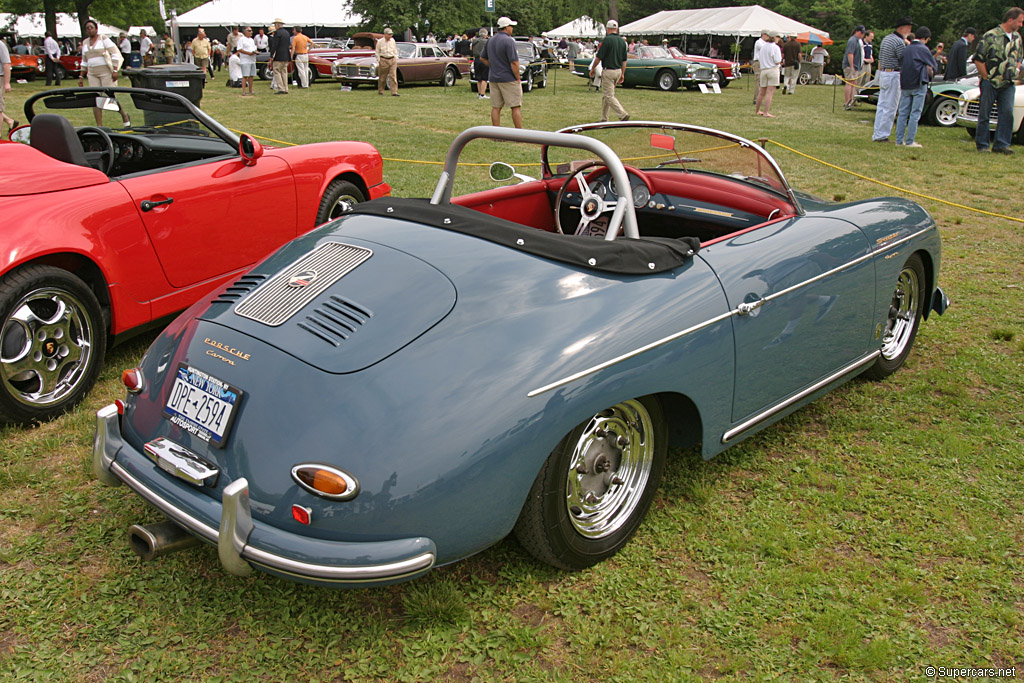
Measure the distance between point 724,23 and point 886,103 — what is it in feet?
77.6

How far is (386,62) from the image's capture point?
21047 mm

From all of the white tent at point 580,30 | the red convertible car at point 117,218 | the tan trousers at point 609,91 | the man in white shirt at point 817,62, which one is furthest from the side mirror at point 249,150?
the white tent at point 580,30

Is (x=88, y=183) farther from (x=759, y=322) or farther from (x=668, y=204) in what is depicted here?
(x=759, y=322)

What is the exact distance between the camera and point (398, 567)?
7.30 feet

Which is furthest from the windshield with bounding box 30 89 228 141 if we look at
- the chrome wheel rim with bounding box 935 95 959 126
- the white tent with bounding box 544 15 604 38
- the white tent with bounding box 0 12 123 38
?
the white tent with bounding box 544 15 604 38

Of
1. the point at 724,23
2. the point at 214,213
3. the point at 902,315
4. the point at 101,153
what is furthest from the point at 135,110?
the point at 724,23

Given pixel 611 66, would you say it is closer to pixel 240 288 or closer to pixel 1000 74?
pixel 1000 74

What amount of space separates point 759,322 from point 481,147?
8.83 metres

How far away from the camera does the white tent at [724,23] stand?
33.0m

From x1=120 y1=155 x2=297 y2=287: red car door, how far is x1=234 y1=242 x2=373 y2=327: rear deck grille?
1.75m

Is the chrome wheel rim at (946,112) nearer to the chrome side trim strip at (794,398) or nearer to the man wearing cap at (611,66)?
the man wearing cap at (611,66)

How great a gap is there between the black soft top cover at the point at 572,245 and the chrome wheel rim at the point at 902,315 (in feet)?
6.15

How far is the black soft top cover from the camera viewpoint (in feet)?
9.40

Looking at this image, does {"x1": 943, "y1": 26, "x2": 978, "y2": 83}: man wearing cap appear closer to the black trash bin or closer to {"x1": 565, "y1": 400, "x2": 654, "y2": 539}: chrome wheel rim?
the black trash bin
